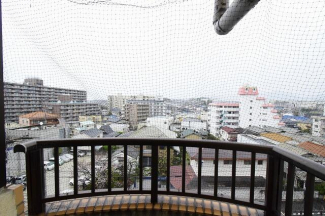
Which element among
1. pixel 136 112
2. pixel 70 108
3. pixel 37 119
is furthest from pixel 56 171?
pixel 136 112

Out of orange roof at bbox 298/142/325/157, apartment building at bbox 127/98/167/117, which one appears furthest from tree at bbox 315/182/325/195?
Answer: apartment building at bbox 127/98/167/117

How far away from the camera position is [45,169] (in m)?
1.75

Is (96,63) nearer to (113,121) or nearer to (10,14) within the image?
(113,121)

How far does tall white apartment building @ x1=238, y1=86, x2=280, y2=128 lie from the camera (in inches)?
80.8

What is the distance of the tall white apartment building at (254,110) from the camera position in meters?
2.05

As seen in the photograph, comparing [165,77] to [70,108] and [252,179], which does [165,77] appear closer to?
[70,108]

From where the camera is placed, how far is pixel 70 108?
223 cm

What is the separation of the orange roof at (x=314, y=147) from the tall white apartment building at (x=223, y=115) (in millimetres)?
658

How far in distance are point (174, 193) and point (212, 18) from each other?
1946 mm

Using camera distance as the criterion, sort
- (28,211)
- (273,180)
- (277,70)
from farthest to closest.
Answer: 1. (277,70)
2. (28,211)
3. (273,180)

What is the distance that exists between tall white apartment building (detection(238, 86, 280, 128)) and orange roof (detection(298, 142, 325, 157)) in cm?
37

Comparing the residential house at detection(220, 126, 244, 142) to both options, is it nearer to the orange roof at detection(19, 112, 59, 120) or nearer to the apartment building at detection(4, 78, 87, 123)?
the apartment building at detection(4, 78, 87, 123)

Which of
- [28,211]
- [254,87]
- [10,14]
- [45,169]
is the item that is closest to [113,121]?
[45,169]

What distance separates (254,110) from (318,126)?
59 cm
